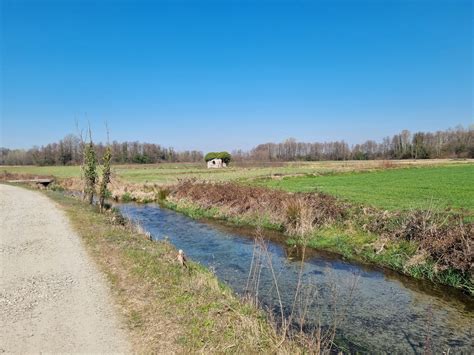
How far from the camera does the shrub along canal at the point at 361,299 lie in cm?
722

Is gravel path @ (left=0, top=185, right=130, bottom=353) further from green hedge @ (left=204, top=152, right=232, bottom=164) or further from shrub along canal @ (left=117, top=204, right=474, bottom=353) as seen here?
green hedge @ (left=204, top=152, right=232, bottom=164)

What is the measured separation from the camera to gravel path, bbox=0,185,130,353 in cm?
544

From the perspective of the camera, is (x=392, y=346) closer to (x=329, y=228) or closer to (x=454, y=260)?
(x=454, y=260)

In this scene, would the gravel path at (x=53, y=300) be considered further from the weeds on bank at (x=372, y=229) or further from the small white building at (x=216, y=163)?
the small white building at (x=216, y=163)

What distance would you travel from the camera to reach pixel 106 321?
6.14 meters

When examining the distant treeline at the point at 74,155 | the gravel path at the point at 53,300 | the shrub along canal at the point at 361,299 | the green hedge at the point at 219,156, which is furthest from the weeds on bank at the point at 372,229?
the distant treeline at the point at 74,155

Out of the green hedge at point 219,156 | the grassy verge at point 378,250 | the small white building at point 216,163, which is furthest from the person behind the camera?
the green hedge at point 219,156

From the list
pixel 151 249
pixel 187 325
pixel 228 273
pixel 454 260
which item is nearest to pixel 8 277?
pixel 151 249

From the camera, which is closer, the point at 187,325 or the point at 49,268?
the point at 187,325

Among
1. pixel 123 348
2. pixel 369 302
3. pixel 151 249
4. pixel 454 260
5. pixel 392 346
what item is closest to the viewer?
pixel 123 348

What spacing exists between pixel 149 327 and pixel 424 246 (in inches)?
397

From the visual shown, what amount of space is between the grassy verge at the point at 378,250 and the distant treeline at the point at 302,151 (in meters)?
75.2

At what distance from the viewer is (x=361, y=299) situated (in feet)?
31.0

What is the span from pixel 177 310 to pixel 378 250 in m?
9.41
